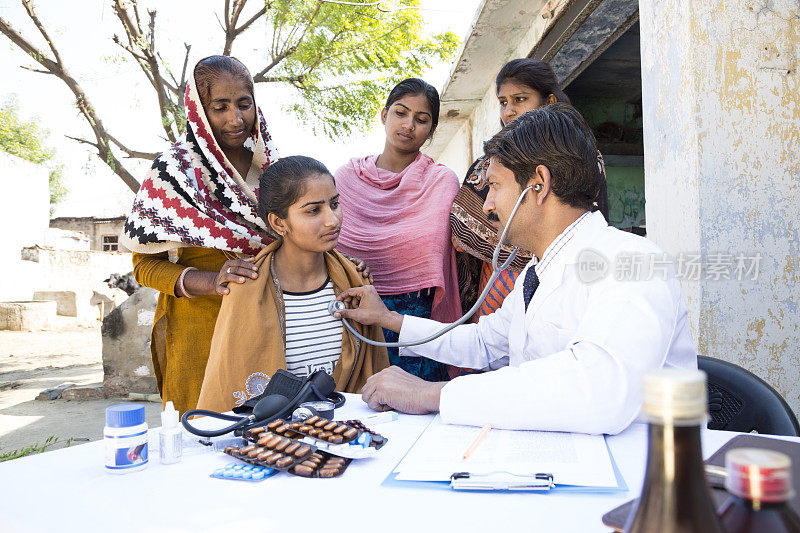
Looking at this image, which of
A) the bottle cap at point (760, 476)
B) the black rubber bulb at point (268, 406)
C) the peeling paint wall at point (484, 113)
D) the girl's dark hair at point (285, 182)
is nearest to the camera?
the bottle cap at point (760, 476)

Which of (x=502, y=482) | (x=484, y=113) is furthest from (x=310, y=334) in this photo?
(x=484, y=113)

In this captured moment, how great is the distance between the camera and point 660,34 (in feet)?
9.70

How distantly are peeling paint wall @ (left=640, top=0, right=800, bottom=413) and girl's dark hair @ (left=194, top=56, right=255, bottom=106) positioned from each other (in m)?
2.02

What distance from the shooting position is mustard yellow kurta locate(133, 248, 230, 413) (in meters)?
2.43

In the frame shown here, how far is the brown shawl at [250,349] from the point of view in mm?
2047

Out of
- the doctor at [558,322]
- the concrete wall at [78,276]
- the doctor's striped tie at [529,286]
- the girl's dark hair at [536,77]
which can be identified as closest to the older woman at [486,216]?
the girl's dark hair at [536,77]

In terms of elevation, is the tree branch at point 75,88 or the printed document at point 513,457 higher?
the tree branch at point 75,88

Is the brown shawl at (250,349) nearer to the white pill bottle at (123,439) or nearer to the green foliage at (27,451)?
the white pill bottle at (123,439)

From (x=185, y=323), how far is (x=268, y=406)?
4.05 feet

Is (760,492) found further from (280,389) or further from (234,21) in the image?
(234,21)

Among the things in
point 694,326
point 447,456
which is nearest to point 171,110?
point 694,326

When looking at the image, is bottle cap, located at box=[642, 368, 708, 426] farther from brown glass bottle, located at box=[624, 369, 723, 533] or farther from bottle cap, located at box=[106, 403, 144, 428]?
bottle cap, located at box=[106, 403, 144, 428]

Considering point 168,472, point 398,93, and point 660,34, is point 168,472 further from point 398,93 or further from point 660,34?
point 660,34

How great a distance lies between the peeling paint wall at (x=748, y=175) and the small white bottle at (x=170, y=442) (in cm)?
228
